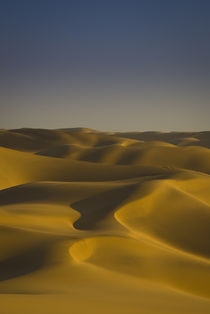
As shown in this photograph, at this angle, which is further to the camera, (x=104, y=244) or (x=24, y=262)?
(x=104, y=244)

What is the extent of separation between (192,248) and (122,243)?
3.43 m

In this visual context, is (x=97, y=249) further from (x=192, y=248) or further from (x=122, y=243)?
(x=192, y=248)

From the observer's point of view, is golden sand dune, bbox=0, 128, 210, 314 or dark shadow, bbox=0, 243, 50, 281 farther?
dark shadow, bbox=0, 243, 50, 281

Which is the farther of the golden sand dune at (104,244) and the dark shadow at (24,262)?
the dark shadow at (24,262)

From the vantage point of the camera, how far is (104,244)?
940cm

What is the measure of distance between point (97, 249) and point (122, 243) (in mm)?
667

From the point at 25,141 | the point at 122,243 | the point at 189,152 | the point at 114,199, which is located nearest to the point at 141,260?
the point at 122,243

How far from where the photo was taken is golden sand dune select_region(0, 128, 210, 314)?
5.49 metres

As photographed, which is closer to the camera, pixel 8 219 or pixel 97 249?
pixel 97 249

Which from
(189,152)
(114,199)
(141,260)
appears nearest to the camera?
(141,260)

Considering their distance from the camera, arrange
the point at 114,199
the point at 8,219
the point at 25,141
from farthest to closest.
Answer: the point at 25,141
the point at 114,199
the point at 8,219

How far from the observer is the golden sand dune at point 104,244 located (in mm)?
5488

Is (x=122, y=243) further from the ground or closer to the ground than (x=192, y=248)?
further from the ground

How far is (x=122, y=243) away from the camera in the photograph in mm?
9523
